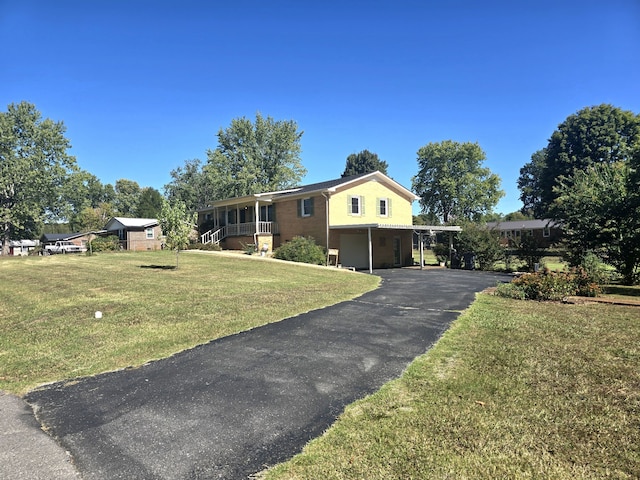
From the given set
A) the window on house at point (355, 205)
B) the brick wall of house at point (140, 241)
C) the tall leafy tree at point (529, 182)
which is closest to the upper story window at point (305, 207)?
the window on house at point (355, 205)

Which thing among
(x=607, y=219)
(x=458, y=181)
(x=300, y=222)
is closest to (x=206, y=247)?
(x=300, y=222)

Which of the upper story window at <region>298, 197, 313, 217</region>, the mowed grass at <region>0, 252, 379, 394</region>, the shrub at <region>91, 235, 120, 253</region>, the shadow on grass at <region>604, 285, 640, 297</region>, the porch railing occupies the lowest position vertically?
the shadow on grass at <region>604, 285, 640, 297</region>

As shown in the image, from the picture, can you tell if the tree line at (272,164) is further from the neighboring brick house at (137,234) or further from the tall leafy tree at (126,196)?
the tall leafy tree at (126,196)

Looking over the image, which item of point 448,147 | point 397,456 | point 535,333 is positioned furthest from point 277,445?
point 448,147

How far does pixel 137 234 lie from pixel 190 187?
2447cm

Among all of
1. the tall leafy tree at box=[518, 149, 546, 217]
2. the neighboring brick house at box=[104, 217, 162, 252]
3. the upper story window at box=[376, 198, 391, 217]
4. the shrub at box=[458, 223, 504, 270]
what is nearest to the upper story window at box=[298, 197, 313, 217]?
the upper story window at box=[376, 198, 391, 217]

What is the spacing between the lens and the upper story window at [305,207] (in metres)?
24.4

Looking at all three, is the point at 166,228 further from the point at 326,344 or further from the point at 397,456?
the point at 397,456

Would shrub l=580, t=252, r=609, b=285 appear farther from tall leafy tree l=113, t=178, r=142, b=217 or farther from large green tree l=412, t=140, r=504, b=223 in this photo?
tall leafy tree l=113, t=178, r=142, b=217

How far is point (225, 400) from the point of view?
428 cm

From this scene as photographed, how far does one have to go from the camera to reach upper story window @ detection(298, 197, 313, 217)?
24367 millimetres

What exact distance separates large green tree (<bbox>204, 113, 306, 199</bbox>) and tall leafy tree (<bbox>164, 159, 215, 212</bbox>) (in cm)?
1269

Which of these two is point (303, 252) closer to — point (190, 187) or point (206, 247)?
point (206, 247)

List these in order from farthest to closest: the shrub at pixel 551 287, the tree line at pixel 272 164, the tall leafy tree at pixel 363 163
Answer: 1. the tall leafy tree at pixel 363 163
2. the tree line at pixel 272 164
3. the shrub at pixel 551 287
